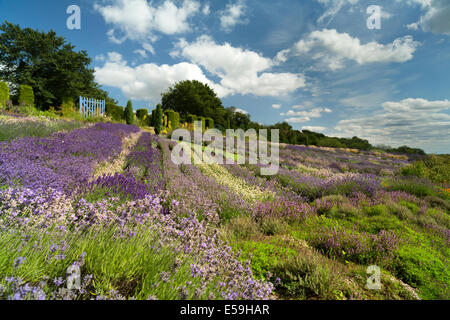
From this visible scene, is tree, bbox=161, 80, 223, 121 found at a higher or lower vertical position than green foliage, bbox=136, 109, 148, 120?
higher

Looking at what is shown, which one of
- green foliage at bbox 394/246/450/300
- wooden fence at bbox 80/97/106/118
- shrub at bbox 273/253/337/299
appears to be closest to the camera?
shrub at bbox 273/253/337/299

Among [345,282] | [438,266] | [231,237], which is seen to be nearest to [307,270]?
[345,282]

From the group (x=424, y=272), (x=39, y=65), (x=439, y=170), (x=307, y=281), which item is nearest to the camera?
(x=307, y=281)

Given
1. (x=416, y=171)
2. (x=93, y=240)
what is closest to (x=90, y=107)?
(x=93, y=240)

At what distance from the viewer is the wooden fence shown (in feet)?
57.1

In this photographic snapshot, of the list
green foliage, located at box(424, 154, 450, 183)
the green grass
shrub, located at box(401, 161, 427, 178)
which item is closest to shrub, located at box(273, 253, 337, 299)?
the green grass

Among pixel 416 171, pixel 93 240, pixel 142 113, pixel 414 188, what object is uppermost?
pixel 142 113

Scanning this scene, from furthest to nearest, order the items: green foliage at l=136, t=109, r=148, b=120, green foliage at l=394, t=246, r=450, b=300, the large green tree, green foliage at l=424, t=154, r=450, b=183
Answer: green foliage at l=136, t=109, r=148, b=120 < the large green tree < green foliage at l=424, t=154, r=450, b=183 < green foliage at l=394, t=246, r=450, b=300

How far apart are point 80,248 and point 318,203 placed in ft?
12.7

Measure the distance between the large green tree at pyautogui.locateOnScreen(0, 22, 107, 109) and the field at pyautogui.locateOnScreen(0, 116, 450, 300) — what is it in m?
27.0

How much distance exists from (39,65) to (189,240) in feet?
117

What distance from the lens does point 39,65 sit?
2548cm

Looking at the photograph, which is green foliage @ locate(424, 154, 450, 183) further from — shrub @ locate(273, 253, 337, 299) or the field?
shrub @ locate(273, 253, 337, 299)

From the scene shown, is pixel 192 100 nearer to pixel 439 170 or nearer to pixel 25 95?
pixel 25 95
